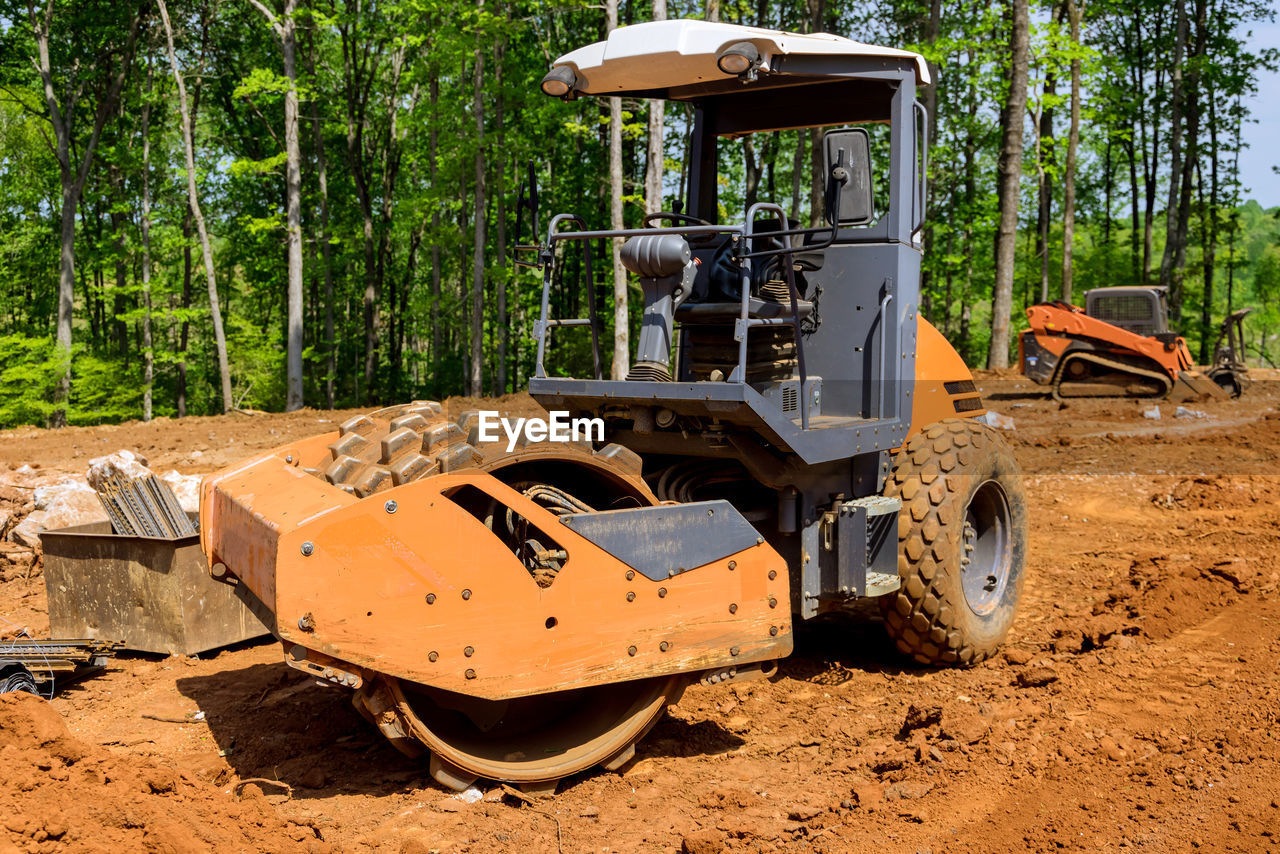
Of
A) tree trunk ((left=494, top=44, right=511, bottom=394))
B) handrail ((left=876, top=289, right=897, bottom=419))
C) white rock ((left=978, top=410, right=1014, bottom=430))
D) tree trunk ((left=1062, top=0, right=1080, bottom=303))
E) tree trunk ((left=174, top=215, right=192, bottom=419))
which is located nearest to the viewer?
handrail ((left=876, top=289, right=897, bottom=419))

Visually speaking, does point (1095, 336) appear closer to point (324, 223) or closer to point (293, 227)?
point (293, 227)

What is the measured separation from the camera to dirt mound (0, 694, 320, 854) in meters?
3.17

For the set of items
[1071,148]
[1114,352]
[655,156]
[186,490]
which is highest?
[1071,148]

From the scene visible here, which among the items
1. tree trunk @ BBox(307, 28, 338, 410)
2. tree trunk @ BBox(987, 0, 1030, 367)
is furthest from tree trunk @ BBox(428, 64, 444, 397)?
tree trunk @ BBox(987, 0, 1030, 367)

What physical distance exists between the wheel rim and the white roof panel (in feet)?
8.02

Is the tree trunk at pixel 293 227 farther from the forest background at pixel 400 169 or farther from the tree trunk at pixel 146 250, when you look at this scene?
the tree trunk at pixel 146 250

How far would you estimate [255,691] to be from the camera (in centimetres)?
548

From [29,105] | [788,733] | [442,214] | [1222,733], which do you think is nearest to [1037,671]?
[1222,733]

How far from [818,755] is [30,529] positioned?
702cm

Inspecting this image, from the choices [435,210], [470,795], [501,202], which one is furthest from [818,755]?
[501,202]

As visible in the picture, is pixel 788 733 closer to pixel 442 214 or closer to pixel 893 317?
pixel 893 317

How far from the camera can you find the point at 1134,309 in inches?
738

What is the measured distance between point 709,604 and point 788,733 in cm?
110

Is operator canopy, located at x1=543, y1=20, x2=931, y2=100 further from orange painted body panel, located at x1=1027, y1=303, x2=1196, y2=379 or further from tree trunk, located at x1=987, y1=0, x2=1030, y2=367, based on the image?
tree trunk, located at x1=987, y1=0, x2=1030, y2=367
